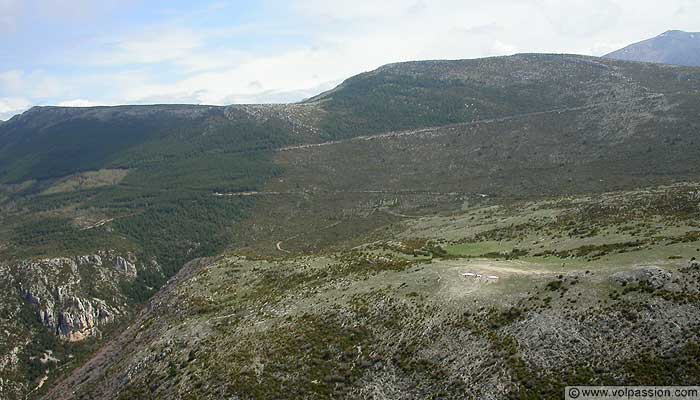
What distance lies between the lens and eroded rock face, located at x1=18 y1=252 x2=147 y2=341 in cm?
10581

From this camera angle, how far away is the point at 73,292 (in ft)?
363

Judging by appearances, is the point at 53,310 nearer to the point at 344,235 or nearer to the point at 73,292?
the point at 73,292

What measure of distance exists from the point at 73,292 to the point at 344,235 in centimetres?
6229

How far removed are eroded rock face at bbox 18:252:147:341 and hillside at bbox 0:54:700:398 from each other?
0.38 meters

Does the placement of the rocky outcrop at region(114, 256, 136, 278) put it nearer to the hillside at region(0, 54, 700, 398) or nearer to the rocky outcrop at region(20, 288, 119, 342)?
the hillside at region(0, 54, 700, 398)

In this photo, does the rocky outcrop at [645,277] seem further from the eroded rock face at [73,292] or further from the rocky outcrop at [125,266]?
the rocky outcrop at [125,266]

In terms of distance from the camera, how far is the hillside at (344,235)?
4050 cm

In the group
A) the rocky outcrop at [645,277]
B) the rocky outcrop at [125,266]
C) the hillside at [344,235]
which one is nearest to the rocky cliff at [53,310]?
the rocky outcrop at [125,266]

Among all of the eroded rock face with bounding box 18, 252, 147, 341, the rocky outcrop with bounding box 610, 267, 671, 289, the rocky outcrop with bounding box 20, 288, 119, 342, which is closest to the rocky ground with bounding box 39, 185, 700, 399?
the rocky outcrop with bounding box 610, 267, 671, 289

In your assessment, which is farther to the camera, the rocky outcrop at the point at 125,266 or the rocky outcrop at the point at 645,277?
the rocky outcrop at the point at 125,266

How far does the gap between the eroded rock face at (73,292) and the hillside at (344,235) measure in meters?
0.38

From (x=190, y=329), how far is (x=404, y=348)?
24.7m

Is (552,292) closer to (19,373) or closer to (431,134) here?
(19,373)

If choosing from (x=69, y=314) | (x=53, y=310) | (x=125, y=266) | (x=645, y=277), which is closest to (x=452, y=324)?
(x=645, y=277)
